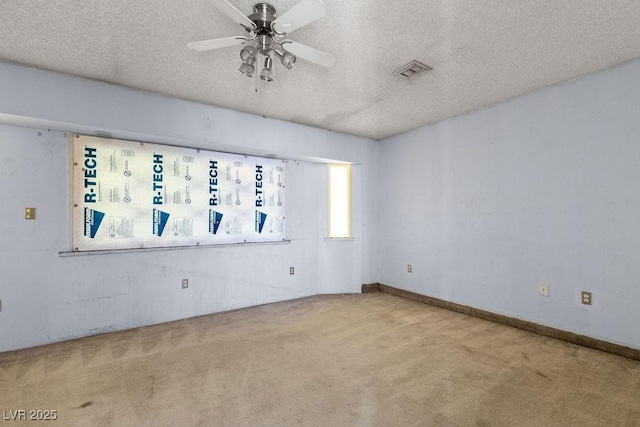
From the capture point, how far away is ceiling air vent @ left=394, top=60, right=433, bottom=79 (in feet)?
8.32

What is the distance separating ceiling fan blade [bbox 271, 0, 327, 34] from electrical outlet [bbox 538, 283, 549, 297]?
10.8 ft

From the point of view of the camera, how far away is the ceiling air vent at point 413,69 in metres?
2.54

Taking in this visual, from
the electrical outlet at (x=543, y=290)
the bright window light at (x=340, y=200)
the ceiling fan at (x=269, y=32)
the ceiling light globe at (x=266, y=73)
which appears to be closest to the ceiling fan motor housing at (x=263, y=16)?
the ceiling fan at (x=269, y=32)

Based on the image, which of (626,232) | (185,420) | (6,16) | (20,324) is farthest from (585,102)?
(20,324)

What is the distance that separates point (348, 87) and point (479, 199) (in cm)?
213

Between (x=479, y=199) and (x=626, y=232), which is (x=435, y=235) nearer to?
(x=479, y=199)

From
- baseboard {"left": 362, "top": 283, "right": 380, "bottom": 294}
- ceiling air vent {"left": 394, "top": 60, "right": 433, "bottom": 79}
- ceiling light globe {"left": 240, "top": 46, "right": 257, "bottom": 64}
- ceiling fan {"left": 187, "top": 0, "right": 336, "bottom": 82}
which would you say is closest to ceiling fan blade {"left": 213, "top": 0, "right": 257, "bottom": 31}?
ceiling fan {"left": 187, "top": 0, "right": 336, "bottom": 82}

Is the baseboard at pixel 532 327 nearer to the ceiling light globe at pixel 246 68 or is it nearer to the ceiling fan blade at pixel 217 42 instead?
the ceiling light globe at pixel 246 68

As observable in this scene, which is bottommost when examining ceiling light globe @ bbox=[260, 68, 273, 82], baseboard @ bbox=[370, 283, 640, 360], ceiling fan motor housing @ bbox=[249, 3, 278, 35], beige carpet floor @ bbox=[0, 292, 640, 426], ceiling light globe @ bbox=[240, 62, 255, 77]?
beige carpet floor @ bbox=[0, 292, 640, 426]

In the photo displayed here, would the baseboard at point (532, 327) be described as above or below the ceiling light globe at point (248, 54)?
below

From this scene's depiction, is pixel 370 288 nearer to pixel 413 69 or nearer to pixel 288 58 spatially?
pixel 413 69

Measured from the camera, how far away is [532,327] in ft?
10.2

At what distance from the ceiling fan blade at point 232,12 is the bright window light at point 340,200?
3.14m

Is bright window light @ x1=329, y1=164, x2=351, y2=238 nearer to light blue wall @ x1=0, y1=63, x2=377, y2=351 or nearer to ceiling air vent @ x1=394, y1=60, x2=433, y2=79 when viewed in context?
light blue wall @ x1=0, y1=63, x2=377, y2=351
